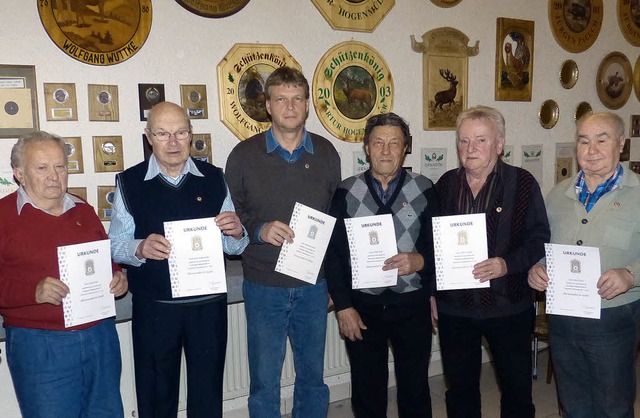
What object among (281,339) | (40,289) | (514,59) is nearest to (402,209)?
(281,339)

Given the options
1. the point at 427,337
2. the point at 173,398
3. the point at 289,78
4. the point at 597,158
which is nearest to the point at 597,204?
the point at 597,158

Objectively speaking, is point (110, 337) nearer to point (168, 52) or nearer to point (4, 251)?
point (4, 251)

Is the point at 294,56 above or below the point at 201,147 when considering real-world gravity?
above

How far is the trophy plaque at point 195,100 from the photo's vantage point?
298cm

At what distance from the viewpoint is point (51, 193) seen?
6.58ft

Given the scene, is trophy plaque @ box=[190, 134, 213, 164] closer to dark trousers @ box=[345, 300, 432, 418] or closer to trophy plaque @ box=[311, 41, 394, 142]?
trophy plaque @ box=[311, 41, 394, 142]

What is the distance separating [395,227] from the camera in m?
2.39

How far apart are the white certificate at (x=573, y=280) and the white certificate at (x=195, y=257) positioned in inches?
52.1

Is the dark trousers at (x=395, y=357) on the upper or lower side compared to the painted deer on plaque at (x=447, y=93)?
lower

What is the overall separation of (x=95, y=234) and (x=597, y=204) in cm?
197

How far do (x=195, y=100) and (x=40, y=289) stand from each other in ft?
4.63

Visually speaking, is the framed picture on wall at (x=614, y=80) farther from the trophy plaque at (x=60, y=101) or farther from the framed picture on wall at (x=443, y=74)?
the trophy plaque at (x=60, y=101)

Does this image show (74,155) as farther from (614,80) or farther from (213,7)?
(614,80)

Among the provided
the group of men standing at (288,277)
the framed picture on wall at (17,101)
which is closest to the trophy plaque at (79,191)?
the framed picture on wall at (17,101)
